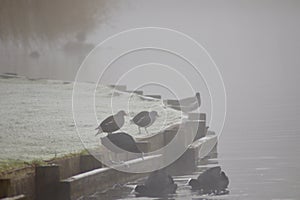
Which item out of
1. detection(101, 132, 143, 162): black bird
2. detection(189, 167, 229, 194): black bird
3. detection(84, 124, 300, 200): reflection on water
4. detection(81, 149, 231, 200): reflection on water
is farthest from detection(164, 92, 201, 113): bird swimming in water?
detection(189, 167, 229, 194): black bird

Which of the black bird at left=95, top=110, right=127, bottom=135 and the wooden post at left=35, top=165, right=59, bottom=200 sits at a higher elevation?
the black bird at left=95, top=110, right=127, bottom=135

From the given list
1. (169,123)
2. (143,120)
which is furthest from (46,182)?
(169,123)

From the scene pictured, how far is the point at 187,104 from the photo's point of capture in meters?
20.0

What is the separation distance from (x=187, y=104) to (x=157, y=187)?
9.12m

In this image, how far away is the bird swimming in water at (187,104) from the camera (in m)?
19.8

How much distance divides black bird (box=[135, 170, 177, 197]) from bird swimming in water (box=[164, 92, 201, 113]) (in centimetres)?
841

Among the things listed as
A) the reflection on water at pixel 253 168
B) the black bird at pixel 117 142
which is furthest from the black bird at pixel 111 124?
the reflection on water at pixel 253 168

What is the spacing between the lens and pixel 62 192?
9602 millimetres

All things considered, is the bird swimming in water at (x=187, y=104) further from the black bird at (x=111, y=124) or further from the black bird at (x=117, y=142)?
the black bird at (x=117, y=142)

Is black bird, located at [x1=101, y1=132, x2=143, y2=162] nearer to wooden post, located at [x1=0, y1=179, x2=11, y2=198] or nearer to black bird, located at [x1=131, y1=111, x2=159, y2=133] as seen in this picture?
black bird, located at [x1=131, y1=111, x2=159, y2=133]

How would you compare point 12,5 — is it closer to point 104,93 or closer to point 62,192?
point 104,93

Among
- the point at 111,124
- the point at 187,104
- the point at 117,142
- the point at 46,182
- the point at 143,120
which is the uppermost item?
the point at 187,104

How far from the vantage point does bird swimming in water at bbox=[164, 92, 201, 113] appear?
64.8 feet

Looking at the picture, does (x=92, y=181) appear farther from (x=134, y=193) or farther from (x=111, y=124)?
(x=111, y=124)
